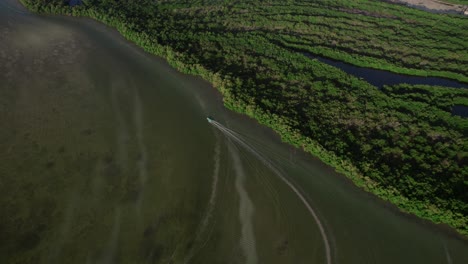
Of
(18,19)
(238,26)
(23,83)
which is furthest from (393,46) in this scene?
(18,19)

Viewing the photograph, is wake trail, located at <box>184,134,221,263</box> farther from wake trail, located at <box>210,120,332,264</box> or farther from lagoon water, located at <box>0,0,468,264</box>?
wake trail, located at <box>210,120,332,264</box>

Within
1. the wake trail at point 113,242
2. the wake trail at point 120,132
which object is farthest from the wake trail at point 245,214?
the wake trail at point 120,132

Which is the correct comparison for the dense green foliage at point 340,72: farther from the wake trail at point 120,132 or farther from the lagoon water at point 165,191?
the wake trail at point 120,132

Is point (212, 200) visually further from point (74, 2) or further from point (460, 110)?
point (74, 2)

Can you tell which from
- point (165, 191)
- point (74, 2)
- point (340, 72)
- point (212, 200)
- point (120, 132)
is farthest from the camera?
point (74, 2)

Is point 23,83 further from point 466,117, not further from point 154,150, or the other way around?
point 466,117

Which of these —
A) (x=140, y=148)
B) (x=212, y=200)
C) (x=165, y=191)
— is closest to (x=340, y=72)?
(x=212, y=200)

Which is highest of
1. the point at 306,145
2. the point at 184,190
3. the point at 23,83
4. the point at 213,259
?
the point at 306,145
